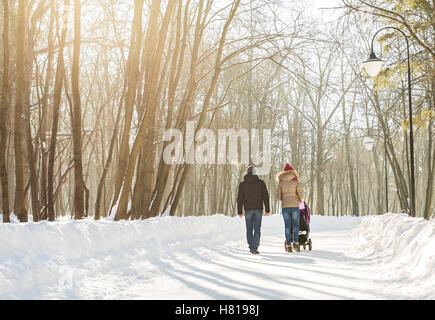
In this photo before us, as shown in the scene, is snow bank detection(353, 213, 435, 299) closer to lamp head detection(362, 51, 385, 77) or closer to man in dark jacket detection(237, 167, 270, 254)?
man in dark jacket detection(237, 167, 270, 254)

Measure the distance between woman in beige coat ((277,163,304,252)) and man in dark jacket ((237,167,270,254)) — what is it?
1.52 ft

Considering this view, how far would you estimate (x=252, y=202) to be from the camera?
11703mm

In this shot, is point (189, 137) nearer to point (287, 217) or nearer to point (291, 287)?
point (287, 217)

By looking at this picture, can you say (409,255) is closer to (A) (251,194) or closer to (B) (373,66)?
(A) (251,194)

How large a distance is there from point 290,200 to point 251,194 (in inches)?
37.0

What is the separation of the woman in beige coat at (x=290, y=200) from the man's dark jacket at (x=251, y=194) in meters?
0.46

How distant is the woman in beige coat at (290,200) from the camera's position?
462 inches

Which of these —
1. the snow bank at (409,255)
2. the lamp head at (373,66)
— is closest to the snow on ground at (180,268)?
the snow bank at (409,255)

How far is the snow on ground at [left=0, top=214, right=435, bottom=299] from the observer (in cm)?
625

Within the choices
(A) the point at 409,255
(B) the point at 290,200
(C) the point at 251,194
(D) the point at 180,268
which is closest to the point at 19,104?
(D) the point at 180,268

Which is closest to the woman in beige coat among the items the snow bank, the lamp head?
the snow bank

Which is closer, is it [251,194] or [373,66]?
[251,194]

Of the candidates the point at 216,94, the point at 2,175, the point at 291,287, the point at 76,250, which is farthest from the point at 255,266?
the point at 216,94
